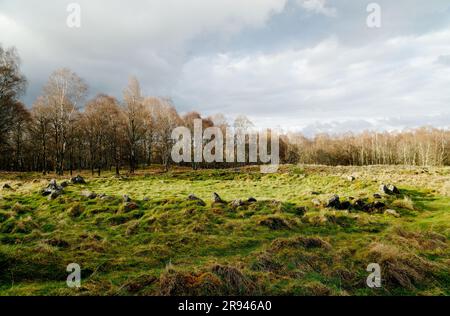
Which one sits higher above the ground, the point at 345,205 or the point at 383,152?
the point at 383,152

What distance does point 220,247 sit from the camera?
8711 mm

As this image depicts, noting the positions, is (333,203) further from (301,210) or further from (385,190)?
(385,190)

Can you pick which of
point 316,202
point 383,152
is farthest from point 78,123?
point 383,152

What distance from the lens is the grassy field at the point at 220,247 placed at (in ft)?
20.0

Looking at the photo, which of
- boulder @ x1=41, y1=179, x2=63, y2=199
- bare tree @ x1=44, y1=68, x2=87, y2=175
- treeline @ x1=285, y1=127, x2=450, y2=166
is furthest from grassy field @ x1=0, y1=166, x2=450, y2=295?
treeline @ x1=285, y1=127, x2=450, y2=166

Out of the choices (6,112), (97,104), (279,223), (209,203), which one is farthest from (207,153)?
(279,223)

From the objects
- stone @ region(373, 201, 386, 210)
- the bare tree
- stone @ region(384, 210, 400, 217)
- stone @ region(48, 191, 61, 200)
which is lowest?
stone @ region(384, 210, 400, 217)

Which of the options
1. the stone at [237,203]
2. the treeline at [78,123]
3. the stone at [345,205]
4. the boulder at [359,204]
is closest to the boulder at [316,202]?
the stone at [345,205]

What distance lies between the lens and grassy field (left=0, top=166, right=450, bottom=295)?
6094 millimetres

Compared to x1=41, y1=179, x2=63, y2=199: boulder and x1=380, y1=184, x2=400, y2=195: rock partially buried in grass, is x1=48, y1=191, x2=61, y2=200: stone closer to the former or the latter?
x1=41, y1=179, x2=63, y2=199: boulder

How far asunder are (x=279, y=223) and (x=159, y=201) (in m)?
6.55

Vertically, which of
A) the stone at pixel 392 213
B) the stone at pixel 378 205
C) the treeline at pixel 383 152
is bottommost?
the stone at pixel 392 213

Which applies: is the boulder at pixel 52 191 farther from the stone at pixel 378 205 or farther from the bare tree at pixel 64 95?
the bare tree at pixel 64 95
